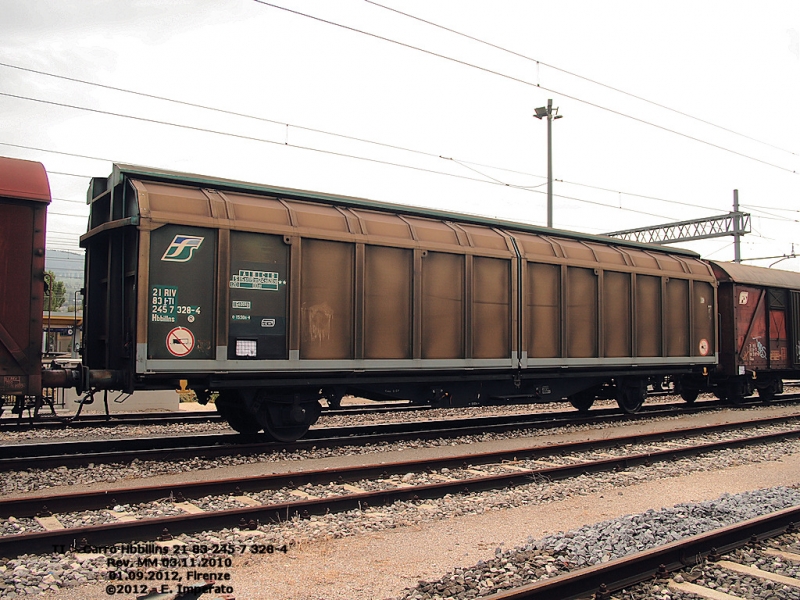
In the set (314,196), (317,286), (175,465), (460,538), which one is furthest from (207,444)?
(460,538)

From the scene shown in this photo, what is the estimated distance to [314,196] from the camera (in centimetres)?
1034

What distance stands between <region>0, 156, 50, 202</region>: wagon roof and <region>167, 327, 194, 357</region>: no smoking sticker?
224 cm

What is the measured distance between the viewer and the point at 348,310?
10156mm

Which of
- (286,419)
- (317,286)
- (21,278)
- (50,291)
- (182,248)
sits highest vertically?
(182,248)

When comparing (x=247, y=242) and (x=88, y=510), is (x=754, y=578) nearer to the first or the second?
(x=88, y=510)

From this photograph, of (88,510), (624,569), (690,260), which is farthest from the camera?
(690,260)

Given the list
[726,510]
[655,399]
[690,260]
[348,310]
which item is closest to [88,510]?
[348,310]

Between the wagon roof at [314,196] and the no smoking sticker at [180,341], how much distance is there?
7.09ft

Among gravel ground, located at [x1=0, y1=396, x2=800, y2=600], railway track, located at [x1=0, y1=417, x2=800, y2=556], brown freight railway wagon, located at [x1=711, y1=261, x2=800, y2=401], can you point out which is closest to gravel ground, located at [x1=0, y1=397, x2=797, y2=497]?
gravel ground, located at [x1=0, y1=396, x2=800, y2=600]

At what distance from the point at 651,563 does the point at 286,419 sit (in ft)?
20.2

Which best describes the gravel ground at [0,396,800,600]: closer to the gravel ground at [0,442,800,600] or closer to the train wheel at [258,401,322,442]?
the gravel ground at [0,442,800,600]

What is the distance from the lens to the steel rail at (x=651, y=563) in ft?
14.4

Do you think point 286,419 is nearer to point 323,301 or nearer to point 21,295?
point 323,301

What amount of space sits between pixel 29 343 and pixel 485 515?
221 inches
